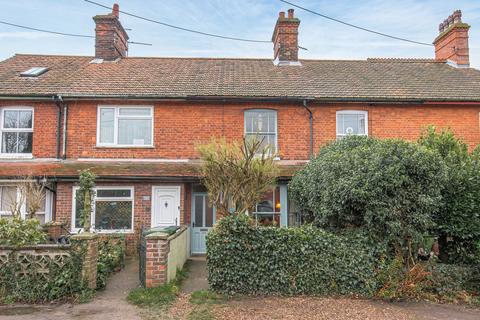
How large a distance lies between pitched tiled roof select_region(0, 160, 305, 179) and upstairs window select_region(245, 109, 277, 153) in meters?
1.25

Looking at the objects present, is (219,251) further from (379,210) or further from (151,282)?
(379,210)

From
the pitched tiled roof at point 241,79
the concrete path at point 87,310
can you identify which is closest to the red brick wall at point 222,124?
the pitched tiled roof at point 241,79

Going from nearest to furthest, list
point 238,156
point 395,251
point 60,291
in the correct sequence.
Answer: point 60,291
point 395,251
point 238,156

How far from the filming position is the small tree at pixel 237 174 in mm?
8648

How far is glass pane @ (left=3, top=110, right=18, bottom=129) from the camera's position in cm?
1289

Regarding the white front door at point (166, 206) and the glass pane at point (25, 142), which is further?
the glass pane at point (25, 142)

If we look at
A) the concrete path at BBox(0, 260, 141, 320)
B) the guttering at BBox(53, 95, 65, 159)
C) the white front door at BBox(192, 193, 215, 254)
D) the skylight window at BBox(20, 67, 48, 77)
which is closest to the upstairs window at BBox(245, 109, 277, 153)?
the white front door at BBox(192, 193, 215, 254)

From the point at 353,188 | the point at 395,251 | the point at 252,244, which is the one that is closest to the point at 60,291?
the point at 252,244

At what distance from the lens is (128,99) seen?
1290cm

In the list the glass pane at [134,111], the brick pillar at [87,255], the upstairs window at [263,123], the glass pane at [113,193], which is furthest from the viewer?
the upstairs window at [263,123]

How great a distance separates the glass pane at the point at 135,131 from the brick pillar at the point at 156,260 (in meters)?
6.03

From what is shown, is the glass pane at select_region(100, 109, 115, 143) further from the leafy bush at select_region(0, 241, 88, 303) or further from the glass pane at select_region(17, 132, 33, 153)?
the leafy bush at select_region(0, 241, 88, 303)

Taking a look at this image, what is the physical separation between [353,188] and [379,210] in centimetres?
68

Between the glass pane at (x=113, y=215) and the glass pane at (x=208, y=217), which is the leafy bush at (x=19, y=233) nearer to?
the glass pane at (x=113, y=215)
